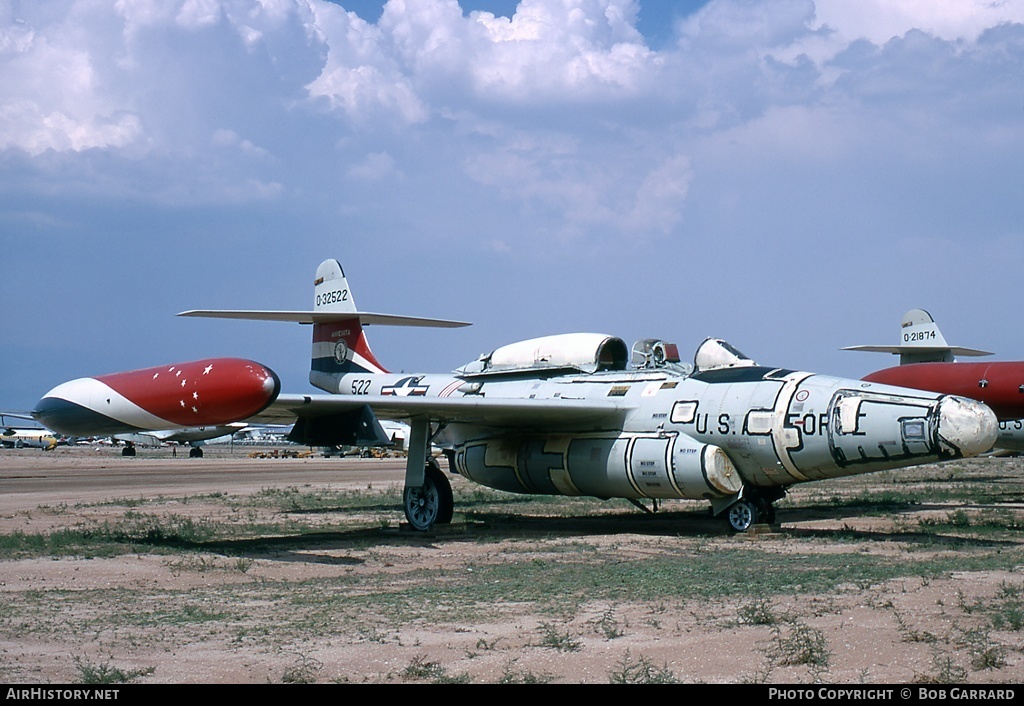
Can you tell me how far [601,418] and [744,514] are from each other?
2.46 metres

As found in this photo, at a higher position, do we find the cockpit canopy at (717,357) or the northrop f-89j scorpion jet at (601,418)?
the cockpit canopy at (717,357)

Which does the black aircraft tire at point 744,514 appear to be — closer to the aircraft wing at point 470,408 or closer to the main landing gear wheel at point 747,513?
the main landing gear wheel at point 747,513

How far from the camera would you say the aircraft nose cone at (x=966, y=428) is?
41.2ft

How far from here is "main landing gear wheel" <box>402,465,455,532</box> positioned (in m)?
16.7

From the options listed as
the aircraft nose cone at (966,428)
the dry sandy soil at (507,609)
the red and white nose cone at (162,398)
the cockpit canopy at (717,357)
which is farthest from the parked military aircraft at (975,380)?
the red and white nose cone at (162,398)

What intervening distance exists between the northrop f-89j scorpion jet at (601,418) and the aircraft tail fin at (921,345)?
55.7ft

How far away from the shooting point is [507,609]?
8828 millimetres

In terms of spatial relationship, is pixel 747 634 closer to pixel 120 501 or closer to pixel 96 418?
pixel 96 418

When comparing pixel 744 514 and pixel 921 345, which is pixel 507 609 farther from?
pixel 921 345

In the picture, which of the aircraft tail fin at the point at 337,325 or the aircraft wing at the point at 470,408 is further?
the aircraft tail fin at the point at 337,325

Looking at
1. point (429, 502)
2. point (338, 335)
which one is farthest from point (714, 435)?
point (338, 335)

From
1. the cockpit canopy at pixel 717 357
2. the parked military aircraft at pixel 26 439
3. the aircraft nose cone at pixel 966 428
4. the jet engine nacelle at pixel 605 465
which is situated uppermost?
the cockpit canopy at pixel 717 357

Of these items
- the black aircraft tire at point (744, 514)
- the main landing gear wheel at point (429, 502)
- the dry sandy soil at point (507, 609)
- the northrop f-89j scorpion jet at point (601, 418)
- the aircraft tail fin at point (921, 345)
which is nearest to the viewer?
the dry sandy soil at point (507, 609)
